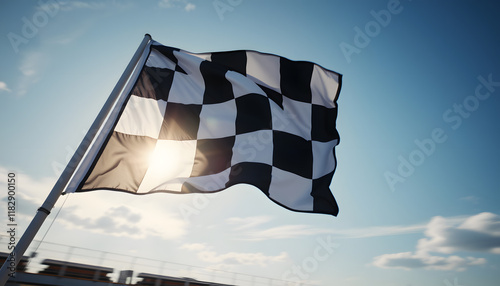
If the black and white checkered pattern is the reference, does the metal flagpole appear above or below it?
below

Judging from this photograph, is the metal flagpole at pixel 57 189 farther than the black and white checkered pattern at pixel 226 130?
No

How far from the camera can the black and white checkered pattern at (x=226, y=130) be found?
288 centimetres

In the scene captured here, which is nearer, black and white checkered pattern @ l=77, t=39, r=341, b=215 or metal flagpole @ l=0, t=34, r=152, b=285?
metal flagpole @ l=0, t=34, r=152, b=285

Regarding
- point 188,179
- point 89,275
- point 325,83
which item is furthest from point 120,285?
point 325,83

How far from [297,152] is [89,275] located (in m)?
12.6

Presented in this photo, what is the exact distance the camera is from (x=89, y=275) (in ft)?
38.4

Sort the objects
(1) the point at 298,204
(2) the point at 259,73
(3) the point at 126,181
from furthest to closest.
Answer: (2) the point at 259,73 → (1) the point at 298,204 → (3) the point at 126,181

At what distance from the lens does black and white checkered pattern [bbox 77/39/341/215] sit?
2.88 meters

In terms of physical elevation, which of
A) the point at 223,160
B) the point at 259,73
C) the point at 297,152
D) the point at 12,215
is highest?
the point at 259,73

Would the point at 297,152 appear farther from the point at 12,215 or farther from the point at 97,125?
the point at 12,215

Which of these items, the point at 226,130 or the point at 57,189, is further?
the point at 226,130

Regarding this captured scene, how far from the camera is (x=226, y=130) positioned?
3385 mm

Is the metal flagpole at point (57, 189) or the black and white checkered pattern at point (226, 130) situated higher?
the black and white checkered pattern at point (226, 130)

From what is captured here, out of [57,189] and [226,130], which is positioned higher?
[226,130]
